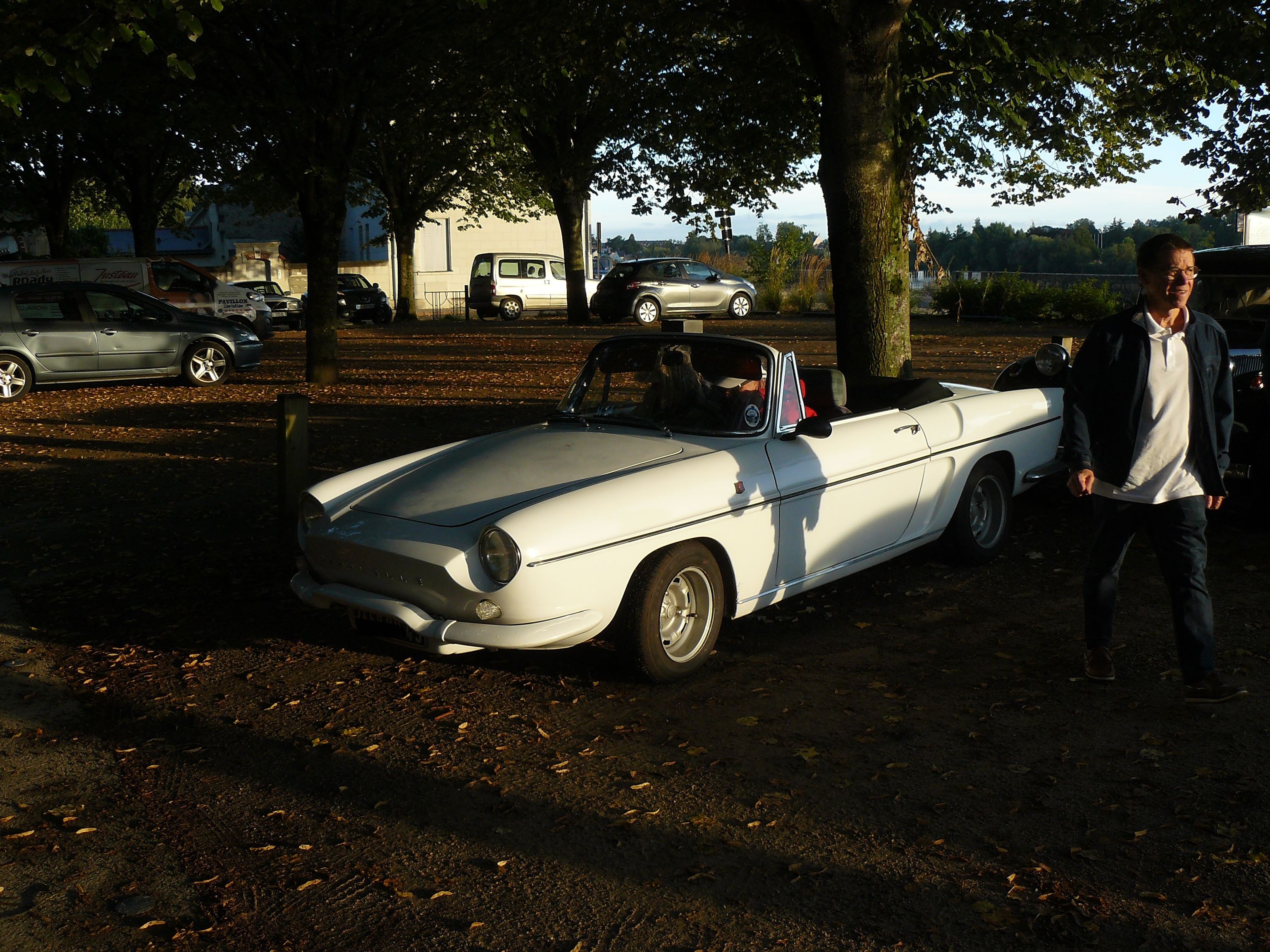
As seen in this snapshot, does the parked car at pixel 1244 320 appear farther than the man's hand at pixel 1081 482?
Yes

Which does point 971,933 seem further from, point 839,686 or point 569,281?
point 569,281

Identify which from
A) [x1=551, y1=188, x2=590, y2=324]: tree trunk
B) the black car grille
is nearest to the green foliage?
[x1=551, y1=188, x2=590, y2=324]: tree trunk

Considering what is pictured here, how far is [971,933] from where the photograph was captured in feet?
10.6

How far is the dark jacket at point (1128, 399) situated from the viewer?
469cm

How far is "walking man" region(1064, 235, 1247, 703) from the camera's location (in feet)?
15.4

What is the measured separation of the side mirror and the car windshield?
0.16m

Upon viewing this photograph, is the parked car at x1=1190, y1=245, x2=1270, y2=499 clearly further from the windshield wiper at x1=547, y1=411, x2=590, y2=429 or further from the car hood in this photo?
the windshield wiper at x1=547, y1=411, x2=590, y2=429

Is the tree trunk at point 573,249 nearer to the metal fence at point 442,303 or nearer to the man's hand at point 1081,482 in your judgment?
the metal fence at point 442,303

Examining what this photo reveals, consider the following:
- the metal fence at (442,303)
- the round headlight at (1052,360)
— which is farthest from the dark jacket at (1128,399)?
the metal fence at (442,303)

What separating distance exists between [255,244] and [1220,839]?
4518 cm

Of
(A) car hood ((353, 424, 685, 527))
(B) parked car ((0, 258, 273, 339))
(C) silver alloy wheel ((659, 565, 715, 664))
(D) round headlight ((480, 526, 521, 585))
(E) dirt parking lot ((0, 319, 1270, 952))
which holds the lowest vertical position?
(E) dirt parking lot ((0, 319, 1270, 952))

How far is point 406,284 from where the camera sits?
36.4m

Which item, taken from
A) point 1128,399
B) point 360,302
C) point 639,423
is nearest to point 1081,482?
point 1128,399

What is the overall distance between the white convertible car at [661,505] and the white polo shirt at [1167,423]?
1.46m
